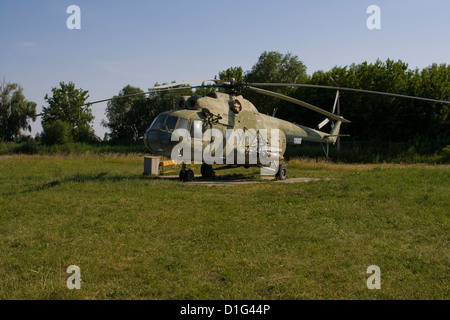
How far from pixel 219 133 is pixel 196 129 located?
3.99 ft

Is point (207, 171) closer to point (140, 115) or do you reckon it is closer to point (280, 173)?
point (280, 173)

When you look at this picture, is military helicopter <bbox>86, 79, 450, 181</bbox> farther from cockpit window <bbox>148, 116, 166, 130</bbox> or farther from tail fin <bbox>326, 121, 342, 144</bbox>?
tail fin <bbox>326, 121, 342, 144</bbox>

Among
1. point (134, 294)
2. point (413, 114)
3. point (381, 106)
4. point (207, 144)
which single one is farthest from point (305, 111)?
point (134, 294)

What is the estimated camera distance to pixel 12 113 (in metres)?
57.7

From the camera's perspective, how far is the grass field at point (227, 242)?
5012 mm

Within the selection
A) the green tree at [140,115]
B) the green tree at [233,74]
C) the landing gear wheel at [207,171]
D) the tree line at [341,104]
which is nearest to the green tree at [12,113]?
the tree line at [341,104]

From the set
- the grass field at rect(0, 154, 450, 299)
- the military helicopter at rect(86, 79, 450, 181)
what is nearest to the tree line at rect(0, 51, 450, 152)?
the military helicopter at rect(86, 79, 450, 181)

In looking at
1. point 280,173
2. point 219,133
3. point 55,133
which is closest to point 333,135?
point 280,173

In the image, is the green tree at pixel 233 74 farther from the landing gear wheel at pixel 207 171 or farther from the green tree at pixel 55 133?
the landing gear wheel at pixel 207 171

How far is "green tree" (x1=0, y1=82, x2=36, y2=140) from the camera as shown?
57.3 metres

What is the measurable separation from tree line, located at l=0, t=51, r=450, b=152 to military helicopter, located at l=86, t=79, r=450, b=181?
12204 mm

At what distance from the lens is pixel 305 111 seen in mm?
44500
